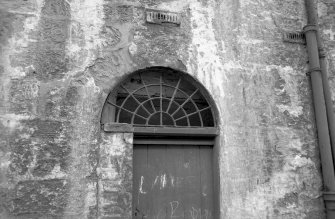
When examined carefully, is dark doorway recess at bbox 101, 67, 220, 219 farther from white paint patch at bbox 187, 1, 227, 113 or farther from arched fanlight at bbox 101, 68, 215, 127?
white paint patch at bbox 187, 1, 227, 113

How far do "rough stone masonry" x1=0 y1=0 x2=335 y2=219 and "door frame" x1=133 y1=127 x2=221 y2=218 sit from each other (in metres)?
0.11

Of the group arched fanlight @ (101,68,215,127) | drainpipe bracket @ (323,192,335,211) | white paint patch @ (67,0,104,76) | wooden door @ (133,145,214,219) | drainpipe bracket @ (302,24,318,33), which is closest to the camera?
white paint patch @ (67,0,104,76)

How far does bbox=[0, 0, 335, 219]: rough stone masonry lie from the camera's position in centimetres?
419

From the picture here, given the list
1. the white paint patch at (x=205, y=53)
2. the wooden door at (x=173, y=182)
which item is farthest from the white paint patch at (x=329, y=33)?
the wooden door at (x=173, y=182)

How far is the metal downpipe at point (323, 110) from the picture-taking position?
5.01 m

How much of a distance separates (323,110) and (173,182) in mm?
2615

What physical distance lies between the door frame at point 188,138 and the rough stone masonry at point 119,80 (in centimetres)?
11

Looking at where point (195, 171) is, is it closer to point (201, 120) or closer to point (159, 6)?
point (201, 120)

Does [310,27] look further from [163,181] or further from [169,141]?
[163,181]

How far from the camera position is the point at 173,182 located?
15.8 ft

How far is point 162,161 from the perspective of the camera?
483cm

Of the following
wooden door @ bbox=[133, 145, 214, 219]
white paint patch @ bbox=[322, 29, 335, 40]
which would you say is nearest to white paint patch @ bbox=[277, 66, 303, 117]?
white paint patch @ bbox=[322, 29, 335, 40]

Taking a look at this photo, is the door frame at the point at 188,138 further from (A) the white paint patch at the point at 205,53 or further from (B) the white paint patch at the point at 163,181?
(A) the white paint patch at the point at 205,53

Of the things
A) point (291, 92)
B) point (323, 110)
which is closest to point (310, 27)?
point (291, 92)
